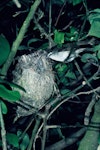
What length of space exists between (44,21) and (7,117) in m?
0.50

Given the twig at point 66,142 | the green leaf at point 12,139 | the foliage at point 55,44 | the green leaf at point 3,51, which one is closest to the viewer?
the green leaf at point 3,51

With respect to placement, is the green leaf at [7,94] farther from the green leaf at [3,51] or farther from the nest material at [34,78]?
the nest material at [34,78]

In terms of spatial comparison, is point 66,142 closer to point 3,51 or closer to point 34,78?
point 34,78

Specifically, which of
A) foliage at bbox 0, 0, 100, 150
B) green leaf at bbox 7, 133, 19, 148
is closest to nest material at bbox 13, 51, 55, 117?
foliage at bbox 0, 0, 100, 150

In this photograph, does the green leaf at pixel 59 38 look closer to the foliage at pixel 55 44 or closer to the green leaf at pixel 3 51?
the foliage at pixel 55 44

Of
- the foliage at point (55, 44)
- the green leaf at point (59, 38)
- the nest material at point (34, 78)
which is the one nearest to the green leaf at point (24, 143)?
the foliage at point (55, 44)

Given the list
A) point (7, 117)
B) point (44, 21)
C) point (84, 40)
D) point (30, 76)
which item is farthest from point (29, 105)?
point (44, 21)

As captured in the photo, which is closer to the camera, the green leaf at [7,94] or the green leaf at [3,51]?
the green leaf at [7,94]

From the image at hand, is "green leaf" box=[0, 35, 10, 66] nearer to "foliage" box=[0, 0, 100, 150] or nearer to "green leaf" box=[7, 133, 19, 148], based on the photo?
"foliage" box=[0, 0, 100, 150]

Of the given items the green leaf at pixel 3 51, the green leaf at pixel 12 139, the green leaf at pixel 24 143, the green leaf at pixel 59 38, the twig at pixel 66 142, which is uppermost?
the green leaf at pixel 59 38

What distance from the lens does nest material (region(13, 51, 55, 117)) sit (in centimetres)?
131

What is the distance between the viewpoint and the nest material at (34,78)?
4.30 ft

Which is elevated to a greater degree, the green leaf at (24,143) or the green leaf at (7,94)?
the green leaf at (7,94)

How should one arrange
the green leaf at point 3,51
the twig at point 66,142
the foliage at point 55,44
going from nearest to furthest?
1. the green leaf at point 3,51
2. the foliage at point 55,44
3. the twig at point 66,142
